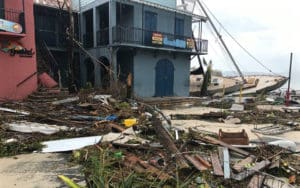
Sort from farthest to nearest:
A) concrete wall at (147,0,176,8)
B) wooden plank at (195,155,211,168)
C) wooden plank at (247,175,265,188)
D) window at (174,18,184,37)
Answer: window at (174,18,184,37)
concrete wall at (147,0,176,8)
wooden plank at (195,155,211,168)
wooden plank at (247,175,265,188)

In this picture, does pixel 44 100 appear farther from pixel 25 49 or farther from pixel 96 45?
pixel 96 45

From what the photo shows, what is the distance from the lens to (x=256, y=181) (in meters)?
4.75

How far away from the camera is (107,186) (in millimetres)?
3676

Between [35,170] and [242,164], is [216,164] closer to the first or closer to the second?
[242,164]

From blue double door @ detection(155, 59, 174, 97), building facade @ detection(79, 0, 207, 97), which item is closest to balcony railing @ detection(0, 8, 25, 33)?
building facade @ detection(79, 0, 207, 97)

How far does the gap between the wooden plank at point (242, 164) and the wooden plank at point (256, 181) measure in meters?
0.36

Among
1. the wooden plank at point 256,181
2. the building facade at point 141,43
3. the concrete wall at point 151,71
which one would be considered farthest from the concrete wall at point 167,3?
the wooden plank at point 256,181

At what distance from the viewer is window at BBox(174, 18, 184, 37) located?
21.0 meters

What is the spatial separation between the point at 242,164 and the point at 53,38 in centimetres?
1639

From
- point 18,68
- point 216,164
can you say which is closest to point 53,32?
point 18,68

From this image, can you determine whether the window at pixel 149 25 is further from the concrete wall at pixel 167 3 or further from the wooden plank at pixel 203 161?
the wooden plank at pixel 203 161

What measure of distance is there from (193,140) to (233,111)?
825cm

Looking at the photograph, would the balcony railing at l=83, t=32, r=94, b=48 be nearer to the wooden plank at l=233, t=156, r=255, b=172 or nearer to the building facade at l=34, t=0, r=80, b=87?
the building facade at l=34, t=0, r=80, b=87

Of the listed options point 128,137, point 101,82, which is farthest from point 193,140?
point 101,82
